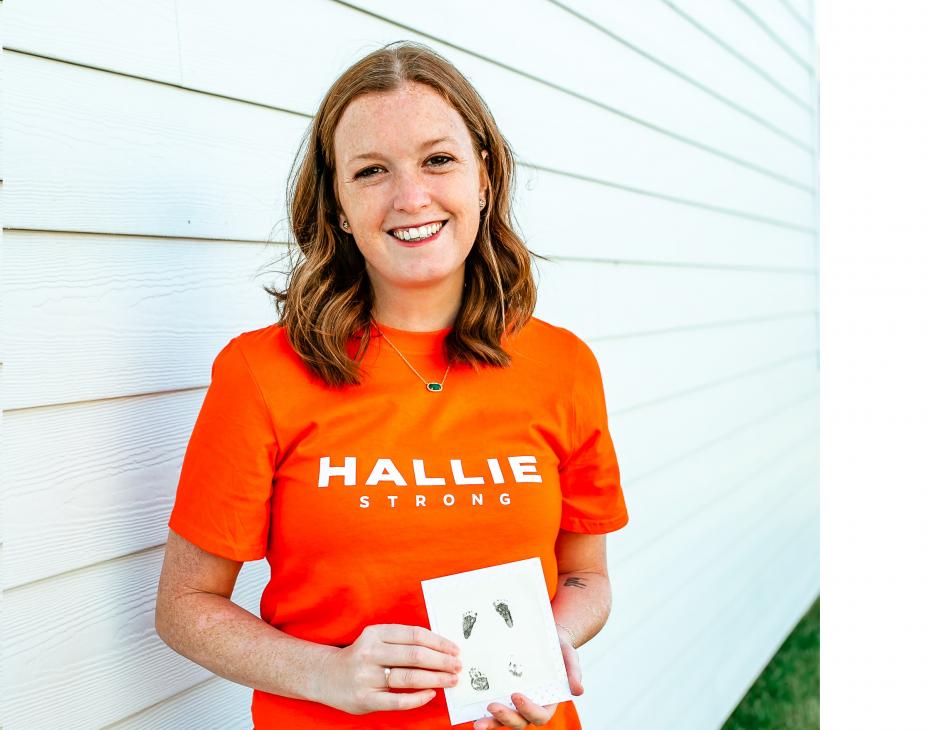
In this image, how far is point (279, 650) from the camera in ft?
4.18

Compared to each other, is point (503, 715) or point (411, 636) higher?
point (411, 636)

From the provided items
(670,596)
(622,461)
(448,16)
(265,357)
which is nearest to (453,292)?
(265,357)

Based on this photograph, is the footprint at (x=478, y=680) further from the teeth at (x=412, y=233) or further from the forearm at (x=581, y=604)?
the teeth at (x=412, y=233)

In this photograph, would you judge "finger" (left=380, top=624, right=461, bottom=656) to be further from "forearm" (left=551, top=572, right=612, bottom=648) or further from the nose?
the nose

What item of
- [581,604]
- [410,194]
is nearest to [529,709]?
[581,604]

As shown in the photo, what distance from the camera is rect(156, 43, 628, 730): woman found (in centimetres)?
128

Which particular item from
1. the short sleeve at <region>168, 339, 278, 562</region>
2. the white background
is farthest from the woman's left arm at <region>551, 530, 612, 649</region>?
the white background

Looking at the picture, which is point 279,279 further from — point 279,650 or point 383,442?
point 279,650

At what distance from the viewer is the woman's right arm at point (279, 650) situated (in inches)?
46.9

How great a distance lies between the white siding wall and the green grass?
112 mm

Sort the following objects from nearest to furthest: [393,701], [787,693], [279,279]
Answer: [393,701] → [279,279] → [787,693]

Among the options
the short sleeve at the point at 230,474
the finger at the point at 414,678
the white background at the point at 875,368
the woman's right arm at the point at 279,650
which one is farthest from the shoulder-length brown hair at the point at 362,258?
the white background at the point at 875,368

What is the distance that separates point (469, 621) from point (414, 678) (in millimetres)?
127

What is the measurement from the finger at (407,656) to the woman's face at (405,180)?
1.92 feet
